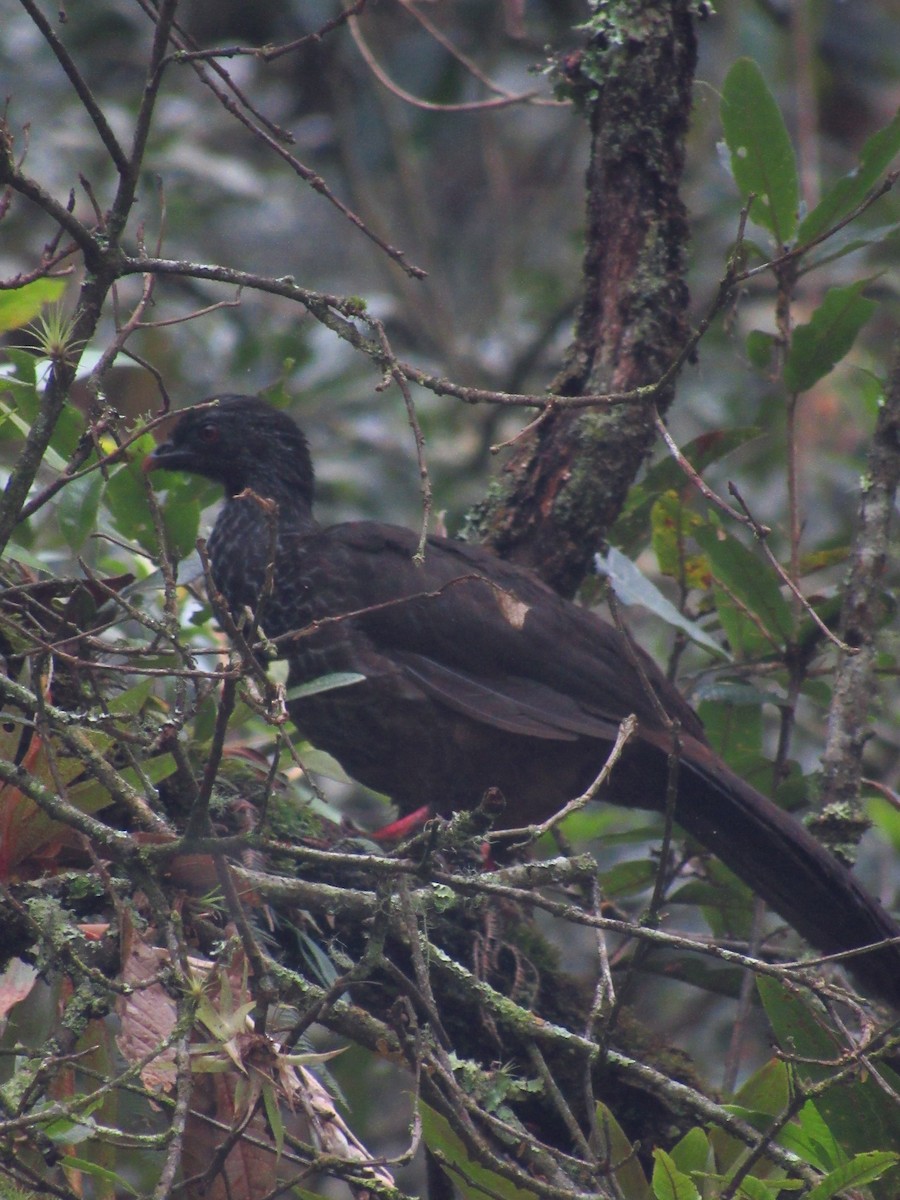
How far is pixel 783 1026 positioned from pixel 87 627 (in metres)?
1.68

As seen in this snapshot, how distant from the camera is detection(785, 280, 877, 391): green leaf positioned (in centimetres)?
322

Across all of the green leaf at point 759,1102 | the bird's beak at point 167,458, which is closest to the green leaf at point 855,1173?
the green leaf at point 759,1102

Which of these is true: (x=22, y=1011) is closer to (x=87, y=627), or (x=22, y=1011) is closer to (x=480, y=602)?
(x=87, y=627)

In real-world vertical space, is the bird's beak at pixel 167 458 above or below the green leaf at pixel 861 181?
below

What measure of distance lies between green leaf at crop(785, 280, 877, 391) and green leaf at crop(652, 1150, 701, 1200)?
2.04 m

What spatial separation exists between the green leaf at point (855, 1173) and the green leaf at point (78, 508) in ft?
6.43

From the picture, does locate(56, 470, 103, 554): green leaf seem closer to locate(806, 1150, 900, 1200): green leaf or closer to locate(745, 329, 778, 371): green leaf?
locate(745, 329, 778, 371): green leaf

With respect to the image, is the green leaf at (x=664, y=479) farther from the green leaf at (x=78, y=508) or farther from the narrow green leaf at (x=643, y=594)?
the green leaf at (x=78, y=508)

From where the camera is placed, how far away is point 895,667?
339cm

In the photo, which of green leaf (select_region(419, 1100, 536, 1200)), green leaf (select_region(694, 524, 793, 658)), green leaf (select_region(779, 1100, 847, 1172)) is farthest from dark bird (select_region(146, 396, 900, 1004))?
green leaf (select_region(419, 1100, 536, 1200))

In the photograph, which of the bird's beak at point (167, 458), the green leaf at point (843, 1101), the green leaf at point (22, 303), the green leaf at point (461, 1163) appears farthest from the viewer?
the bird's beak at point (167, 458)

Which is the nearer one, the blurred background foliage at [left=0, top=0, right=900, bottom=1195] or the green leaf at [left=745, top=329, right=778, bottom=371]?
the green leaf at [left=745, top=329, right=778, bottom=371]

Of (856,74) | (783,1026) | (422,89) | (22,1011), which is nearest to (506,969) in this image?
(783,1026)

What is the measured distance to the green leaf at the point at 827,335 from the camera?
322cm
